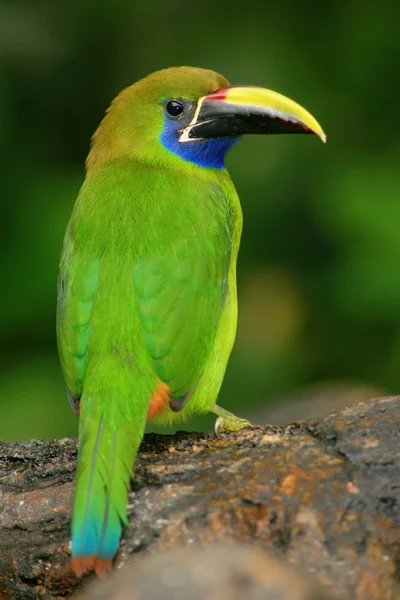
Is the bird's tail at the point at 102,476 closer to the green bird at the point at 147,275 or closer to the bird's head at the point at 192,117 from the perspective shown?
the green bird at the point at 147,275

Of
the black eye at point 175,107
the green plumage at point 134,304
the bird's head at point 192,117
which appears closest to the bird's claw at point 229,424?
the green plumage at point 134,304

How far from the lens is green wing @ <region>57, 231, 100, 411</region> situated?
10.7 feet

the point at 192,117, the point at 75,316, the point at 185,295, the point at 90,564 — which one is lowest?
the point at 90,564

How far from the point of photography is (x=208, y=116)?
157 inches

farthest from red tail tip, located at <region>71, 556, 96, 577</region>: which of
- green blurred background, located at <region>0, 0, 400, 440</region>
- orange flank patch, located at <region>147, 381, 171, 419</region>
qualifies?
green blurred background, located at <region>0, 0, 400, 440</region>

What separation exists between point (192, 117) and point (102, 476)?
1.72 m

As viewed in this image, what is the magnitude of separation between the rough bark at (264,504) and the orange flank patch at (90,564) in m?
0.09

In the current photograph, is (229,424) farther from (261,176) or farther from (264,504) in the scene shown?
(261,176)

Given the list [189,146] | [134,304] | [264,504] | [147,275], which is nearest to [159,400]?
[134,304]

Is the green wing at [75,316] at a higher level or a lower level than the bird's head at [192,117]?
lower

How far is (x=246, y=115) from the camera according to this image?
3.96 metres

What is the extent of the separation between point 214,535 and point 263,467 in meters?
0.28

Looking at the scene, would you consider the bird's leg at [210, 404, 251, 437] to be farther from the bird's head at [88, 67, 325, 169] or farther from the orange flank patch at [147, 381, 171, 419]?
the bird's head at [88, 67, 325, 169]

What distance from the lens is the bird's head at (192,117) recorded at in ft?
12.9
